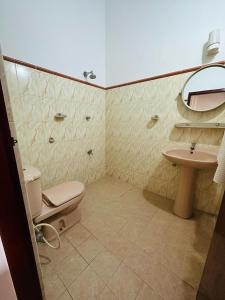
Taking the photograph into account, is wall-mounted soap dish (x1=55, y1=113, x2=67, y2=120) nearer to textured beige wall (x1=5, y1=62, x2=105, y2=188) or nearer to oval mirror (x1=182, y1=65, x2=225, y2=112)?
textured beige wall (x1=5, y1=62, x2=105, y2=188)

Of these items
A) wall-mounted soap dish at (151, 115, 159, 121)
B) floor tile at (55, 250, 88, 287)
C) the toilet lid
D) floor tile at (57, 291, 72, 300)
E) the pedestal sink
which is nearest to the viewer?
floor tile at (57, 291, 72, 300)

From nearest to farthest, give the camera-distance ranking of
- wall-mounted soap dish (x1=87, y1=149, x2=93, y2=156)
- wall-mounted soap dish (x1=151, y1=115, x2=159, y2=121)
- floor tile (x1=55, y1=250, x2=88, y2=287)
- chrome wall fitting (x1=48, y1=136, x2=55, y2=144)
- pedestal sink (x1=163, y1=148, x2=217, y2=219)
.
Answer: floor tile (x1=55, y1=250, x2=88, y2=287)
pedestal sink (x1=163, y1=148, x2=217, y2=219)
chrome wall fitting (x1=48, y1=136, x2=55, y2=144)
wall-mounted soap dish (x1=151, y1=115, x2=159, y2=121)
wall-mounted soap dish (x1=87, y1=149, x2=93, y2=156)

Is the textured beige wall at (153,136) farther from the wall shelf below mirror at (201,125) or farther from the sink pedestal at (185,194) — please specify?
the sink pedestal at (185,194)

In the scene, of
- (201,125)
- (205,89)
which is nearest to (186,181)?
(201,125)

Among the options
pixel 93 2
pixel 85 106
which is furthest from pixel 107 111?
pixel 93 2

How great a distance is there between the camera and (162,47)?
5.21 ft

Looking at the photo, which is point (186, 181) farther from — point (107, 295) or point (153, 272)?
point (107, 295)

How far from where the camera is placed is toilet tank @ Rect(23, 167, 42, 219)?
98 centimetres

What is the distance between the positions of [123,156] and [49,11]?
202 cm

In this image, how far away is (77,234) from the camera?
1.31m

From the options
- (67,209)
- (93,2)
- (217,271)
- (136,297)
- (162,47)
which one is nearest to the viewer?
(217,271)

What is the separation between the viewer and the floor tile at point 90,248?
1.10 meters

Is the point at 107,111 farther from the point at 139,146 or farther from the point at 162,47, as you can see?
the point at 162,47

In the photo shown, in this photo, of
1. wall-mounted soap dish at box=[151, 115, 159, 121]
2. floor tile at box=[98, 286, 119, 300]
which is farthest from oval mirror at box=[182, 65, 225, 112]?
floor tile at box=[98, 286, 119, 300]
